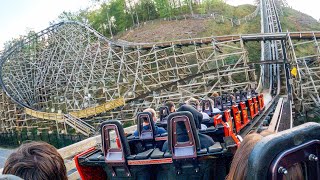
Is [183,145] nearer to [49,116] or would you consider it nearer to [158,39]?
[49,116]

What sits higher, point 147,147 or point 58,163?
point 58,163

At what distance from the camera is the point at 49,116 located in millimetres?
21828

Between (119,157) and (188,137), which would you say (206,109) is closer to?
(188,137)

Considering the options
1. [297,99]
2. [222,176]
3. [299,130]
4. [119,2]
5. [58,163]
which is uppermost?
[119,2]

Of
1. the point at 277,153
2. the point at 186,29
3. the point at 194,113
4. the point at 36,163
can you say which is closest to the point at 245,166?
the point at 277,153

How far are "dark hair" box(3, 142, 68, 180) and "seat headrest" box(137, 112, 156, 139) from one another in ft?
9.32

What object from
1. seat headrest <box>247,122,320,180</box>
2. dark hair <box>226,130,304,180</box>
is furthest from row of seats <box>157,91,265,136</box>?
seat headrest <box>247,122,320,180</box>

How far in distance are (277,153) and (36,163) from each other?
44.6 inches

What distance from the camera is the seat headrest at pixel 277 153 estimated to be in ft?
3.02

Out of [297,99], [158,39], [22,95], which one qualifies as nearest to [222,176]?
[297,99]

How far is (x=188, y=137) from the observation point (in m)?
3.54

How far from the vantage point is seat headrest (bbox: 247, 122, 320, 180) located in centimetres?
92

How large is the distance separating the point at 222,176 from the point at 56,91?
74.7 feet

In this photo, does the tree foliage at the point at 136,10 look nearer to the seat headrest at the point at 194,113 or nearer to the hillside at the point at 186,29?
the hillside at the point at 186,29
